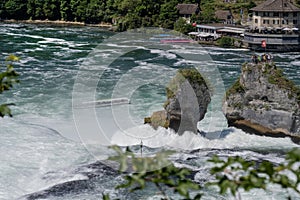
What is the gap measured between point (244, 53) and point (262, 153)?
21832 mm

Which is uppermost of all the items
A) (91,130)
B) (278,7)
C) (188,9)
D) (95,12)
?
(278,7)

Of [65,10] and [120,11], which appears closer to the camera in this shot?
[120,11]

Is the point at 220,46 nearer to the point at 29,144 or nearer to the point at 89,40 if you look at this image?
the point at 89,40

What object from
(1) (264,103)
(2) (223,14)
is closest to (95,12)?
(2) (223,14)

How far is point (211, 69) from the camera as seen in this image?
A: 29672 millimetres

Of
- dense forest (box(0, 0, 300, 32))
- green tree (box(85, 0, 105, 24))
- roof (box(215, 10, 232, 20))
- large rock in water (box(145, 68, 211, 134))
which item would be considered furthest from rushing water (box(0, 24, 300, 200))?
green tree (box(85, 0, 105, 24))

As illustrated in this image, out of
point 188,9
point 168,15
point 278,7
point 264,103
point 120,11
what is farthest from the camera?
point 120,11

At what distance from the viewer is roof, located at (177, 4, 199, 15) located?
5203 cm

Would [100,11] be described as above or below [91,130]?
above

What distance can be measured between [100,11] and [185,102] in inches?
1590

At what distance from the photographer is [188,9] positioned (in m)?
52.4

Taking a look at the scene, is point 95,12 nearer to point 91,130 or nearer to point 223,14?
point 223,14

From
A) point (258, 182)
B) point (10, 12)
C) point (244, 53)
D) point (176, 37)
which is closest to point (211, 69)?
point (244, 53)

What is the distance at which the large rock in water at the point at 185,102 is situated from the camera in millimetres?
16922
